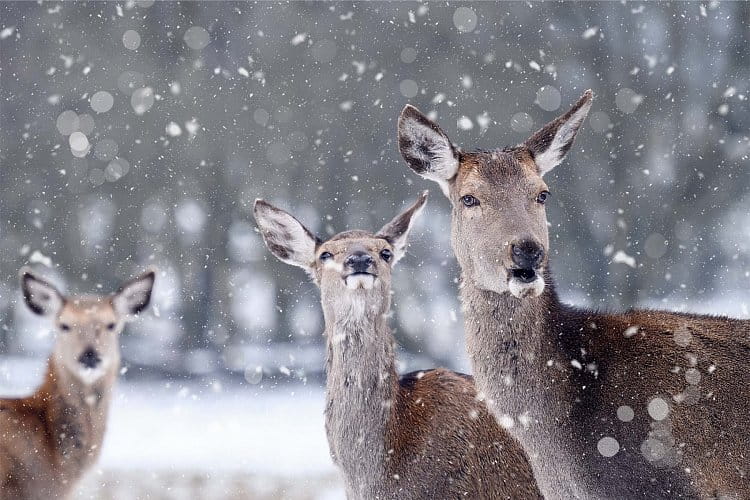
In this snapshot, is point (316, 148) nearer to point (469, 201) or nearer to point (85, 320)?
point (85, 320)

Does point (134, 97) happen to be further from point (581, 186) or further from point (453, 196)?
point (453, 196)

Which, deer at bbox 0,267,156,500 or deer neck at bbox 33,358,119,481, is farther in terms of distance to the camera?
deer neck at bbox 33,358,119,481

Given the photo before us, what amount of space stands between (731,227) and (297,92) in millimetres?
6242

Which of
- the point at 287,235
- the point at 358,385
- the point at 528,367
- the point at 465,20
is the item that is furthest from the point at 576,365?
the point at 465,20

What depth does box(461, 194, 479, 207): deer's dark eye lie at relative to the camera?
593cm

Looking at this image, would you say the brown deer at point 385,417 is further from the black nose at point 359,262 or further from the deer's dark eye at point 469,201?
the deer's dark eye at point 469,201

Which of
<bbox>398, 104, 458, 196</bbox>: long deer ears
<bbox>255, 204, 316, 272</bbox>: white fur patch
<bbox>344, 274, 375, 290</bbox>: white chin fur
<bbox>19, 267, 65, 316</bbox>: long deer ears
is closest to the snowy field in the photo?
<bbox>19, 267, 65, 316</bbox>: long deer ears

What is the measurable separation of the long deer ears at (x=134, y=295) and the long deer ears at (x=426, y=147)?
9.45 ft

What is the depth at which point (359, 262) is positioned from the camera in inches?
252

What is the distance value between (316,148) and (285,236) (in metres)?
9.55

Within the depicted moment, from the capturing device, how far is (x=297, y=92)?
16.9 meters

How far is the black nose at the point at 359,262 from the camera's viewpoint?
638 cm

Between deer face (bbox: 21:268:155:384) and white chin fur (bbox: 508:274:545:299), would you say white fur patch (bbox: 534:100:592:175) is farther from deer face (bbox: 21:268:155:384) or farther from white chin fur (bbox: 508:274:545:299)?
deer face (bbox: 21:268:155:384)

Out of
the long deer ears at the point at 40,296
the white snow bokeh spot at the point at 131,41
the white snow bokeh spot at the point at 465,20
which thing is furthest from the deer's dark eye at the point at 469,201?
the white snow bokeh spot at the point at 131,41
